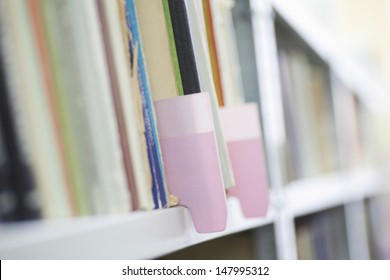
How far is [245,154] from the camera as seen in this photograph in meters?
0.77

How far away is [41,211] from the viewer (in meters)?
0.55

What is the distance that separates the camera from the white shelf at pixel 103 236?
0.48 metres

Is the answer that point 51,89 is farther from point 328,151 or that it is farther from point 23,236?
point 328,151

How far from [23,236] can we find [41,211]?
0.06 m

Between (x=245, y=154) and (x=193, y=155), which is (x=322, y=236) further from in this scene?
(x=193, y=155)

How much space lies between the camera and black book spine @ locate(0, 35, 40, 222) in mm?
529

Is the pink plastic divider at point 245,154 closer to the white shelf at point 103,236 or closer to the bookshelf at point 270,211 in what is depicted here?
the bookshelf at point 270,211

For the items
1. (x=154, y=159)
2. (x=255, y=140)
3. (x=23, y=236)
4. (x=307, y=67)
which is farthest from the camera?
(x=307, y=67)

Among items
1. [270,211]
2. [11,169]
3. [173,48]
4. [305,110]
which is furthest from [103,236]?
[305,110]

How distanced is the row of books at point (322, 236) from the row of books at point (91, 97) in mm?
602

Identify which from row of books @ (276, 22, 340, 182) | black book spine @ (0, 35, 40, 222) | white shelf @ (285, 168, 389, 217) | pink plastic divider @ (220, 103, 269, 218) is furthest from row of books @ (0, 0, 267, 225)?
row of books @ (276, 22, 340, 182)

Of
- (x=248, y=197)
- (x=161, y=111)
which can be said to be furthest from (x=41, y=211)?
(x=248, y=197)

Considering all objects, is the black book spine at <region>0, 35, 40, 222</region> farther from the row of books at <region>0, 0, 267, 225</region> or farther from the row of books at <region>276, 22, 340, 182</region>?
the row of books at <region>276, 22, 340, 182</region>
